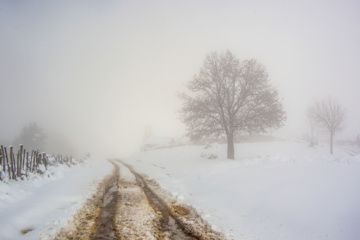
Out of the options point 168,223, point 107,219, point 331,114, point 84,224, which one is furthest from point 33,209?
point 331,114

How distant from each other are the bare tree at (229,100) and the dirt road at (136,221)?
12.4 metres

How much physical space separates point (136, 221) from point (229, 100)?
52.5 ft

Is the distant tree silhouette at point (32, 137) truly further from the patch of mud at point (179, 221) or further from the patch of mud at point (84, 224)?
the patch of mud at point (179, 221)

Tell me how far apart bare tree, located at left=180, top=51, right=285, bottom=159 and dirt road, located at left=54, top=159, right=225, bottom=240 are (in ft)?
40.6

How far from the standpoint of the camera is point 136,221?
559 centimetres

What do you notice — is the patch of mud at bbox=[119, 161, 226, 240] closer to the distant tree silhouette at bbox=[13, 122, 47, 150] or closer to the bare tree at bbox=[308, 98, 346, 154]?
the bare tree at bbox=[308, 98, 346, 154]

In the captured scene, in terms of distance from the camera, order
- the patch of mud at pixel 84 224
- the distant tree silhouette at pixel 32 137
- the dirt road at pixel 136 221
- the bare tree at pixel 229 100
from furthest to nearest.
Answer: the distant tree silhouette at pixel 32 137 → the bare tree at pixel 229 100 → the dirt road at pixel 136 221 → the patch of mud at pixel 84 224

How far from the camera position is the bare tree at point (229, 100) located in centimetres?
1856

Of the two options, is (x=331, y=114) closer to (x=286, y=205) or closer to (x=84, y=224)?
(x=286, y=205)

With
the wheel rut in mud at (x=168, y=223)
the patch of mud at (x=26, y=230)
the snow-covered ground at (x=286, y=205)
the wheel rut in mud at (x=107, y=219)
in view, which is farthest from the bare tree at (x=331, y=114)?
the patch of mud at (x=26, y=230)

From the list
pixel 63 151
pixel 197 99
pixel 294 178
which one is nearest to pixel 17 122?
pixel 63 151

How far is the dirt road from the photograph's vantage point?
476 cm

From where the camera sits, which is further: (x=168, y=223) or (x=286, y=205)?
(x=286, y=205)

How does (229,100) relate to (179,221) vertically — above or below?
above
